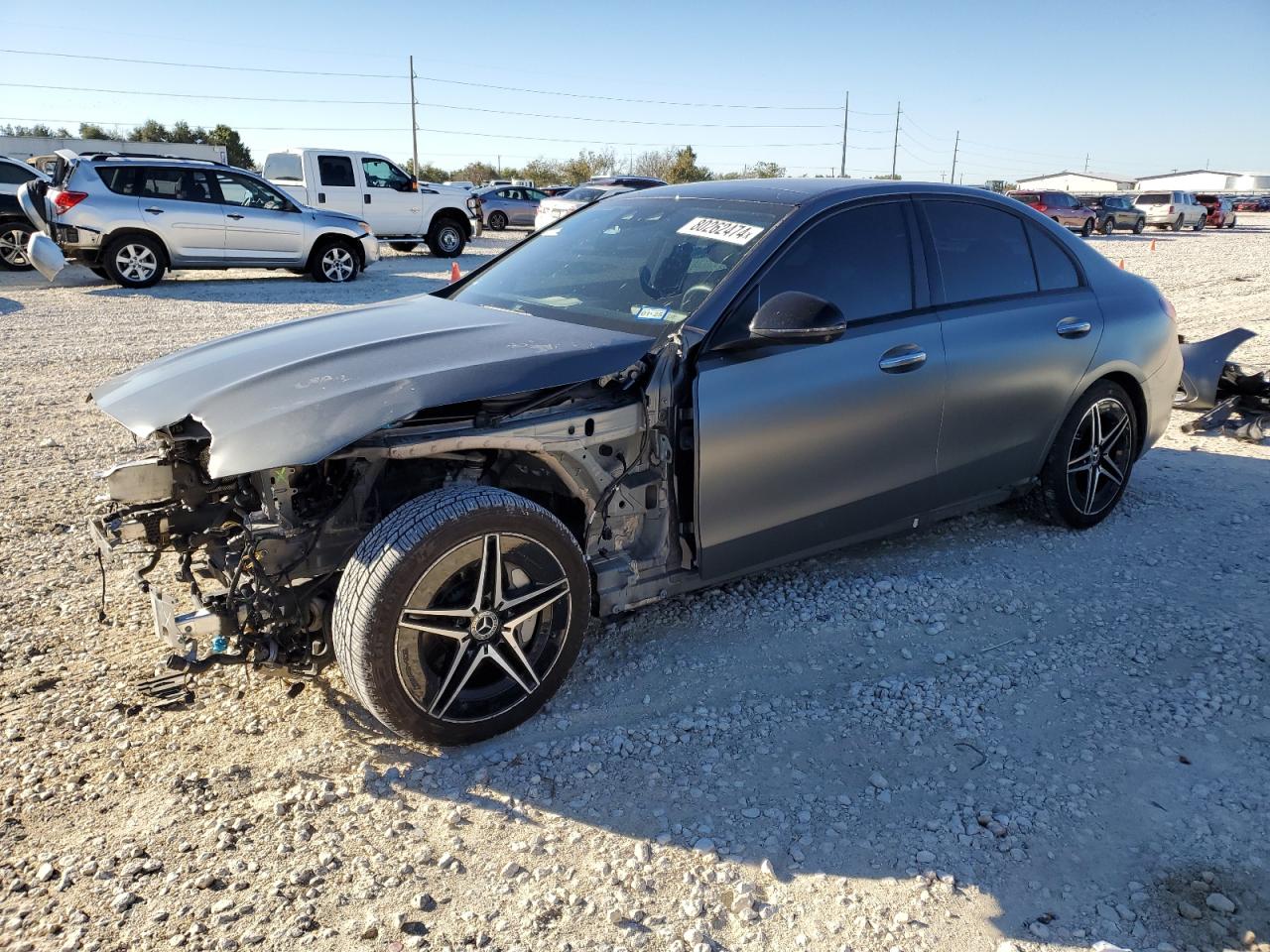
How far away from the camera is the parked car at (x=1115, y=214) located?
1411 inches

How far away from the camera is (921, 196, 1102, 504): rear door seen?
13.7 feet

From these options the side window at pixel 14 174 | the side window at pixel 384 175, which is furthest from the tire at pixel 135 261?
the side window at pixel 384 175

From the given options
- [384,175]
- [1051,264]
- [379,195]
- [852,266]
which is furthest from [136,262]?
[1051,264]

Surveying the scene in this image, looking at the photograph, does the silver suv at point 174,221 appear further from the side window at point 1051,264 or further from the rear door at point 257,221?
the side window at point 1051,264

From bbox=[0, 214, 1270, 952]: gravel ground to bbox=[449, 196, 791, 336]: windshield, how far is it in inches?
51.7

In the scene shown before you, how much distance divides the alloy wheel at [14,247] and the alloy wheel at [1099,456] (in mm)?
16804

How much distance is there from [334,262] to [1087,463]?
42.8 ft

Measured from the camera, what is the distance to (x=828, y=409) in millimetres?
3656

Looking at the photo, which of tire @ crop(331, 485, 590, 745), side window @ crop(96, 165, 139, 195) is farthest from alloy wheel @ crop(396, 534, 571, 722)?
side window @ crop(96, 165, 139, 195)

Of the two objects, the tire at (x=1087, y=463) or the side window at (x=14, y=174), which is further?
the side window at (x=14, y=174)

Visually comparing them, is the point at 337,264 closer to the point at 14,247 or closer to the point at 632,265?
the point at 14,247

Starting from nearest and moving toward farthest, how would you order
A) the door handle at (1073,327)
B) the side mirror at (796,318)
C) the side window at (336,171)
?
1. the side mirror at (796,318)
2. the door handle at (1073,327)
3. the side window at (336,171)

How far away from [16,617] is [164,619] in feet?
4.69

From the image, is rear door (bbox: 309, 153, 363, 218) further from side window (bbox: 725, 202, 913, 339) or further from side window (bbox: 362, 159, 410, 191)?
side window (bbox: 725, 202, 913, 339)
